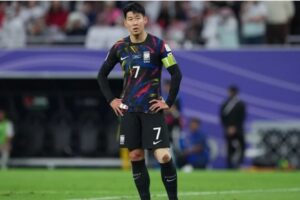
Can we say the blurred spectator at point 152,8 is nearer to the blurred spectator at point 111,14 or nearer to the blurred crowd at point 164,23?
the blurred crowd at point 164,23

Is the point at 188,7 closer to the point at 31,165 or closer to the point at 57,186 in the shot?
the point at 31,165

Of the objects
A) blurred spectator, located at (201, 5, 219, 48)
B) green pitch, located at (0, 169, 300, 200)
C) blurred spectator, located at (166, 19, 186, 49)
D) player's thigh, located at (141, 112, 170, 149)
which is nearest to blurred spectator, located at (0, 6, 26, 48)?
blurred spectator, located at (166, 19, 186, 49)

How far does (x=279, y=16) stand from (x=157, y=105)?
14241 millimetres

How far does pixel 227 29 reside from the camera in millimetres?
23844

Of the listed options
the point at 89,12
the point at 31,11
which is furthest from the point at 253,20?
the point at 31,11

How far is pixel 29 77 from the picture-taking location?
25109 mm

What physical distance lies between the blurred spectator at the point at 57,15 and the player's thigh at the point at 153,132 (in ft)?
49.4

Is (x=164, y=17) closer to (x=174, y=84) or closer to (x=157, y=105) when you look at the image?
(x=174, y=84)

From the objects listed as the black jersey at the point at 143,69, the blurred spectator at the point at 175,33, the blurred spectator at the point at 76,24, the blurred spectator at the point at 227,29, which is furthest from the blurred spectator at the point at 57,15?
the black jersey at the point at 143,69

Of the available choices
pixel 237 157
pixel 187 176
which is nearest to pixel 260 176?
pixel 187 176

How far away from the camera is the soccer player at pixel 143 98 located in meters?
10.2

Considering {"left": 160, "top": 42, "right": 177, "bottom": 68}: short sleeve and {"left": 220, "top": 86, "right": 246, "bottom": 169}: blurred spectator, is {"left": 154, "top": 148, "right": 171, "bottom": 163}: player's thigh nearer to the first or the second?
{"left": 160, "top": 42, "right": 177, "bottom": 68}: short sleeve

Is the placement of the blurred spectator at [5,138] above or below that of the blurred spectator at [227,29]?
below

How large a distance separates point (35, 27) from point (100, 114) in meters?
3.12
